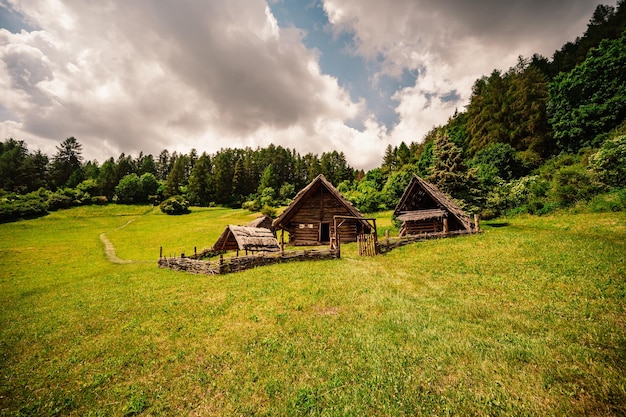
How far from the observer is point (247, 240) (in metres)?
20.1

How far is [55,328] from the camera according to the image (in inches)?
344

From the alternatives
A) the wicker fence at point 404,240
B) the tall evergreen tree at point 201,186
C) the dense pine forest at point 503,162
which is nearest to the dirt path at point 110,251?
the dense pine forest at point 503,162

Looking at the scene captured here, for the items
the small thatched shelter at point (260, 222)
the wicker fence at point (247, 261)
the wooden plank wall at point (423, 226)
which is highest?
the small thatched shelter at point (260, 222)

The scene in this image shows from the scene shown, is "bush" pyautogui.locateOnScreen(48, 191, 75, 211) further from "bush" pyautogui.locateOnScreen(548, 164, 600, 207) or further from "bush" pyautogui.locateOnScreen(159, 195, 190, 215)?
"bush" pyautogui.locateOnScreen(548, 164, 600, 207)

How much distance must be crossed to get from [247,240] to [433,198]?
17.6 m

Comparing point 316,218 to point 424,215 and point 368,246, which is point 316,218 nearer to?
point 368,246

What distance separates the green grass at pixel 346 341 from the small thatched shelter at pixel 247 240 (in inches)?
251

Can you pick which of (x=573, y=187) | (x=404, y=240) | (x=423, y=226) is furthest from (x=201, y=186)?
(x=573, y=187)

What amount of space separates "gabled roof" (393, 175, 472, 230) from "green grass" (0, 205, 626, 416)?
729 centimetres

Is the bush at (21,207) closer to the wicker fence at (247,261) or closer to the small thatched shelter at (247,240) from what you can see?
the small thatched shelter at (247,240)

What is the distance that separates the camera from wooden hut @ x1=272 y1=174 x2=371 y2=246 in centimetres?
2359

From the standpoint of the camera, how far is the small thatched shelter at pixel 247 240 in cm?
1972

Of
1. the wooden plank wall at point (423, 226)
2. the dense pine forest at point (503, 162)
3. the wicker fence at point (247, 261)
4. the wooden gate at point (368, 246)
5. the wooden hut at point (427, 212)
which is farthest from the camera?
the dense pine forest at point (503, 162)

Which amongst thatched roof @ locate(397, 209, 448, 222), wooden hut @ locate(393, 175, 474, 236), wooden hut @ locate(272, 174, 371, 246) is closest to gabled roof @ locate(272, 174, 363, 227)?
wooden hut @ locate(272, 174, 371, 246)
